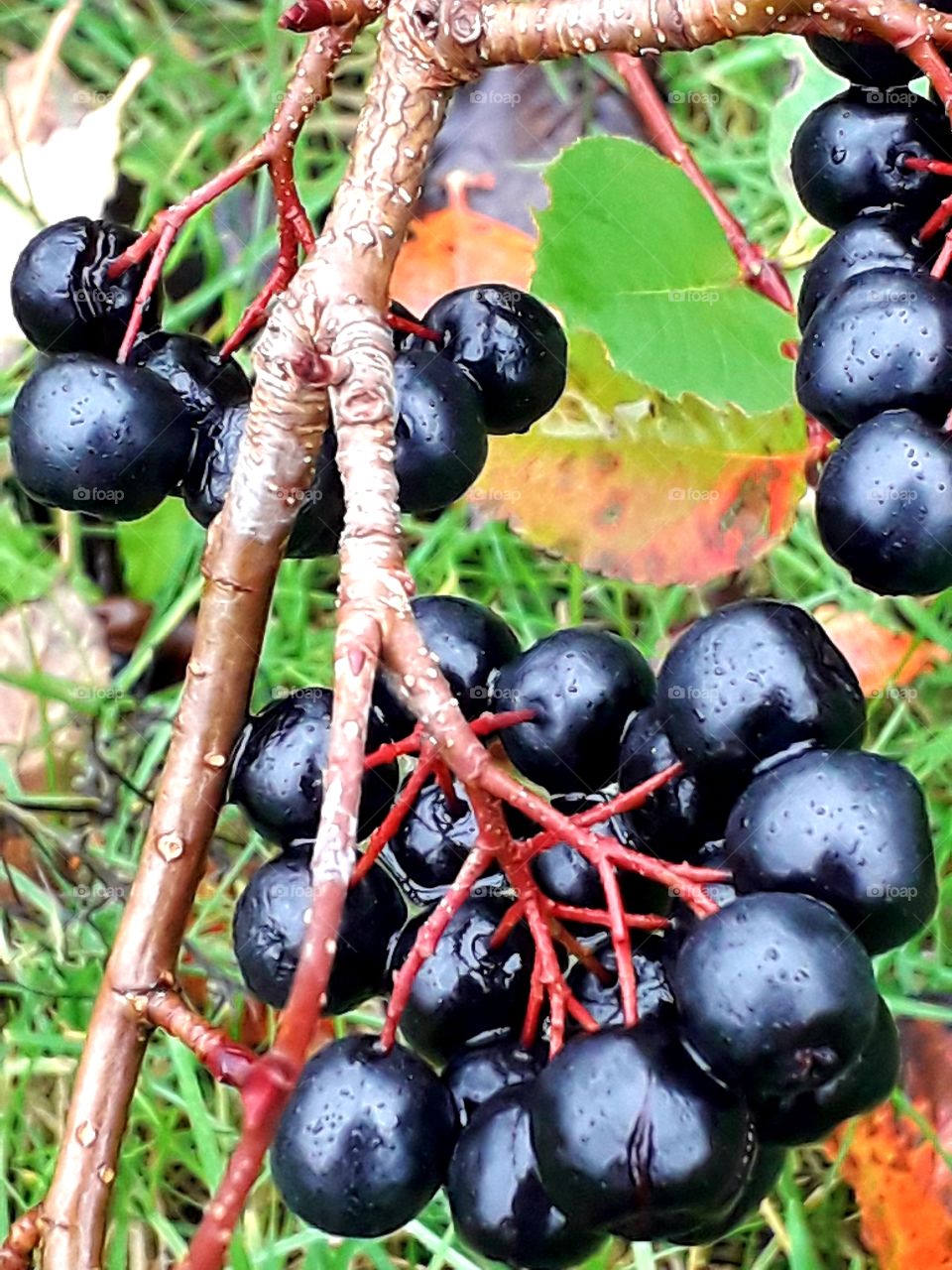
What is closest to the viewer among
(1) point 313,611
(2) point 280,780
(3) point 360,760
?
(3) point 360,760

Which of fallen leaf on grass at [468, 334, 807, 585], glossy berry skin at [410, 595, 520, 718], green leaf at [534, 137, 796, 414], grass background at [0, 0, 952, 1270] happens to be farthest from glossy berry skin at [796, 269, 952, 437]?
grass background at [0, 0, 952, 1270]

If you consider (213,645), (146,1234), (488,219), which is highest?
(213,645)

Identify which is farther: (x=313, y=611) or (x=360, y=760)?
(x=313, y=611)

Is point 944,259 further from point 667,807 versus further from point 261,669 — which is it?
point 261,669

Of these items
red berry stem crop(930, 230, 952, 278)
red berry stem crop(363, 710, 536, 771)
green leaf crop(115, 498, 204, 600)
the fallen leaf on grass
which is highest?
red berry stem crop(930, 230, 952, 278)

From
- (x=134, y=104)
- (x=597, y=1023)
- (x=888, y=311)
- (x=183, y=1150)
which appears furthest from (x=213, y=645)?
(x=134, y=104)

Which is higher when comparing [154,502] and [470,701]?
[154,502]

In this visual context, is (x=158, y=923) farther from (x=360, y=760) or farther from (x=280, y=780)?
(x=360, y=760)

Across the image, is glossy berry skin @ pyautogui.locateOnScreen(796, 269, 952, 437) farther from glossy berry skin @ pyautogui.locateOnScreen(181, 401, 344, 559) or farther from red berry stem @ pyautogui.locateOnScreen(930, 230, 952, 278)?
glossy berry skin @ pyautogui.locateOnScreen(181, 401, 344, 559)
